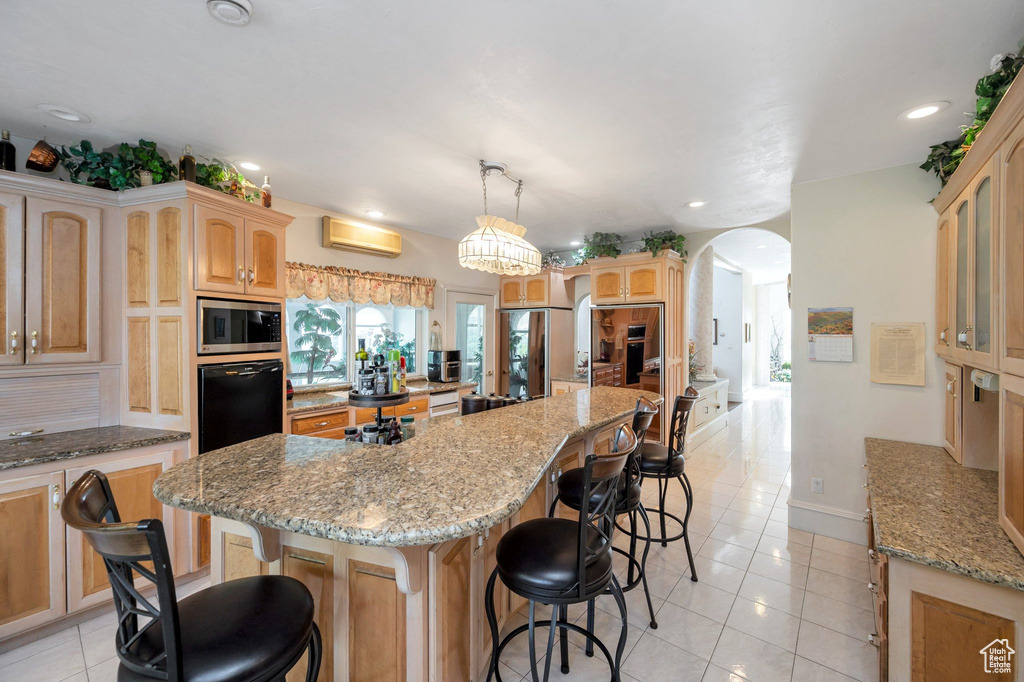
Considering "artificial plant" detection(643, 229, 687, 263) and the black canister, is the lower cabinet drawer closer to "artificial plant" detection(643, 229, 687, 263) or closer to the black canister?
the black canister

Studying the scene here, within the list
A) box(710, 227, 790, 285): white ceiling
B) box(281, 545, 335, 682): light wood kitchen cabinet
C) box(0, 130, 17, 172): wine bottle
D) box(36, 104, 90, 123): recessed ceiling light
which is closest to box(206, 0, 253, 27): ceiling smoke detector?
box(36, 104, 90, 123): recessed ceiling light

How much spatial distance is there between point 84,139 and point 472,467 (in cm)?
303

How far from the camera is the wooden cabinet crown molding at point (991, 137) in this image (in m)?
1.21

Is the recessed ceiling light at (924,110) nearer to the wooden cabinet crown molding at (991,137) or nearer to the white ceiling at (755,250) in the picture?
the wooden cabinet crown molding at (991,137)

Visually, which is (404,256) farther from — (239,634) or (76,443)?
(239,634)

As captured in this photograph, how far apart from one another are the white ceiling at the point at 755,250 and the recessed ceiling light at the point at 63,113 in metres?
5.21

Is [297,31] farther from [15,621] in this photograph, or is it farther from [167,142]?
[15,621]

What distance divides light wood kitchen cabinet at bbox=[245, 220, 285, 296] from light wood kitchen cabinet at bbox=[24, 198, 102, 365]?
30.5 inches

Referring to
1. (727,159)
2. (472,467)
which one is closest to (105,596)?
(472,467)

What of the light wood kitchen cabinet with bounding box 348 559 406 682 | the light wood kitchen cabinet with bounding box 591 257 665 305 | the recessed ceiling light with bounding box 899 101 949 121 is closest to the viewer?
the light wood kitchen cabinet with bounding box 348 559 406 682

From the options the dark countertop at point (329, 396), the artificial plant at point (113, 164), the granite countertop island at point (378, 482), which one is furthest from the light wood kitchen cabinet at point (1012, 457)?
the artificial plant at point (113, 164)

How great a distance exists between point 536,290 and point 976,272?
4135 millimetres

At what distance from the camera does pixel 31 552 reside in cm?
196

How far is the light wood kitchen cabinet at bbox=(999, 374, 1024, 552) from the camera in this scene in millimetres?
1236
